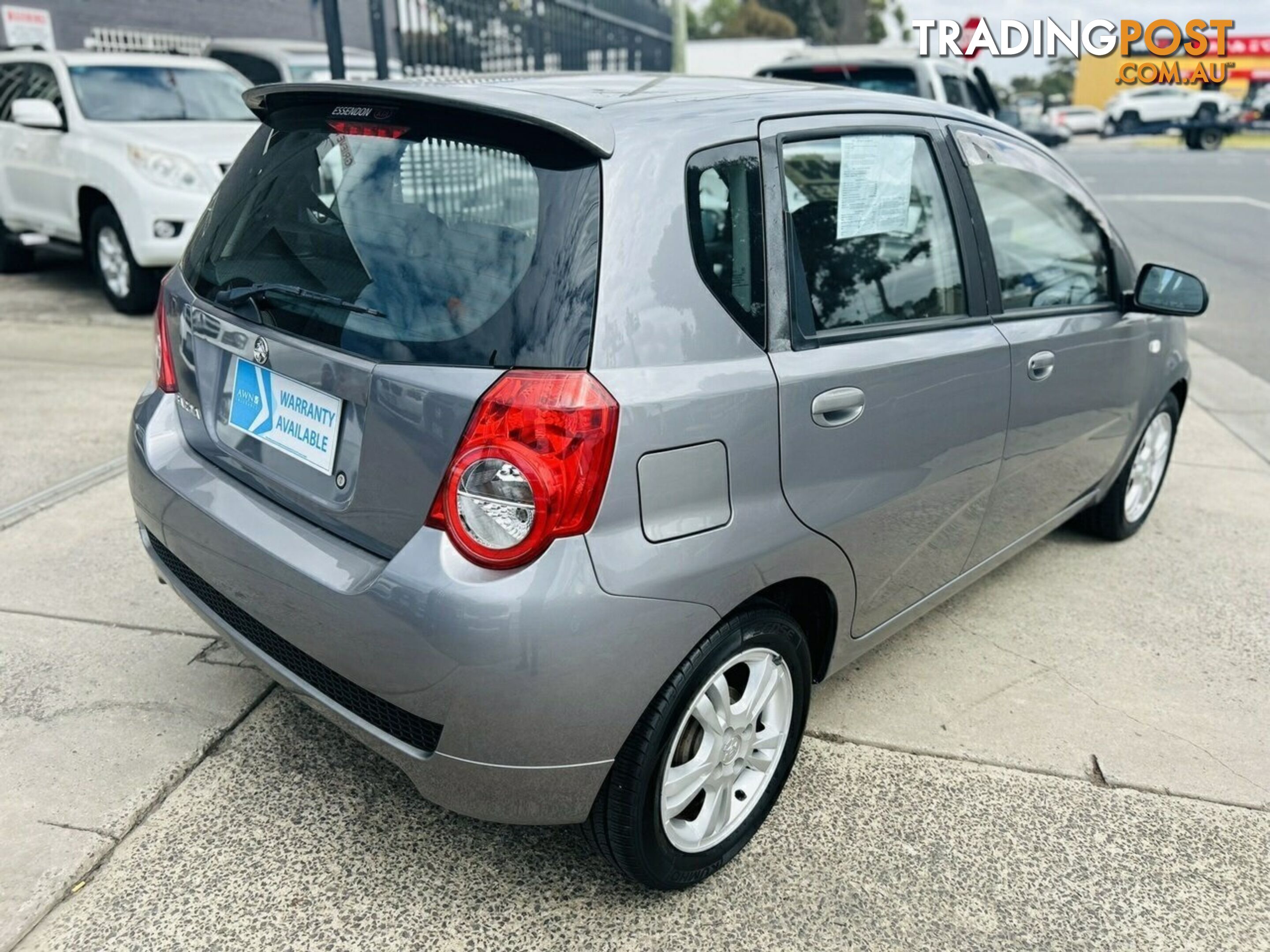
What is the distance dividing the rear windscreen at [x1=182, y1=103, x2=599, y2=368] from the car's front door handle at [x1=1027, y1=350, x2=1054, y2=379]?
1.63 metres

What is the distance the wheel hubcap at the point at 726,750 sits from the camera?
2.21 m

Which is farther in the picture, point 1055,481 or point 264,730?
point 1055,481

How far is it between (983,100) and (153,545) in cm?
826

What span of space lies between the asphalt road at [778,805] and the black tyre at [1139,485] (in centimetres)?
29

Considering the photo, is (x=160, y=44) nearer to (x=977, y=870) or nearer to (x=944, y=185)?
(x=944, y=185)

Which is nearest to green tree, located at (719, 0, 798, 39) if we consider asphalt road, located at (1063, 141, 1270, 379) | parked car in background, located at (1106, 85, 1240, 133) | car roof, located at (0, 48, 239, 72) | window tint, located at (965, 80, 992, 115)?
parked car in background, located at (1106, 85, 1240, 133)

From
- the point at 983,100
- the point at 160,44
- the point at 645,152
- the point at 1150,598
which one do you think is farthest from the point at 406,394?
the point at 160,44

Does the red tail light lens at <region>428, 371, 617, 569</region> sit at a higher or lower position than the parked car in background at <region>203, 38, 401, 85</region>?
lower

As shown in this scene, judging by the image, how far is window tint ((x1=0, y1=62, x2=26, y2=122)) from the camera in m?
8.14

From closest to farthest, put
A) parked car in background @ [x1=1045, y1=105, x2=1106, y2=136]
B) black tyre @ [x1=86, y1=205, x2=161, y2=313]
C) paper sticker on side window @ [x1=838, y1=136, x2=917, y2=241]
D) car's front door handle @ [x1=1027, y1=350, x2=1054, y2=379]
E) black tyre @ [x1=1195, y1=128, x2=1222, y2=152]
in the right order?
paper sticker on side window @ [x1=838, y1=136, x2=917, y2=241] → car's front door handle @ [x1=1027, y1=350, x2=1054, y2=379] → black tyre @ [x1=86, y1=205, x2=161, y2=313] → black tyre @ [x1=1195, y1=128, x2=1222, y2=152] → parked car in background @ [x1=1045, y1=105, x2=1106, y2=136]

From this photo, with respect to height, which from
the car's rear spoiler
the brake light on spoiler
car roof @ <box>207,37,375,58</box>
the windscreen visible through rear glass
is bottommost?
the brake light on spoiler

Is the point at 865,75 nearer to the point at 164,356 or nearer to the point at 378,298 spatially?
the point at 164,356

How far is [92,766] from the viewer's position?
2600 millimetres

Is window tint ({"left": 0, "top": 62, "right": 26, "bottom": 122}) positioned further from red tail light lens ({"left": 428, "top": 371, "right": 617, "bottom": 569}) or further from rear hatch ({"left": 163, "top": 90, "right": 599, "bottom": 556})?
red tail light lens ({"left": 428, "top": 371, "right": 617, "bottom": 569})
